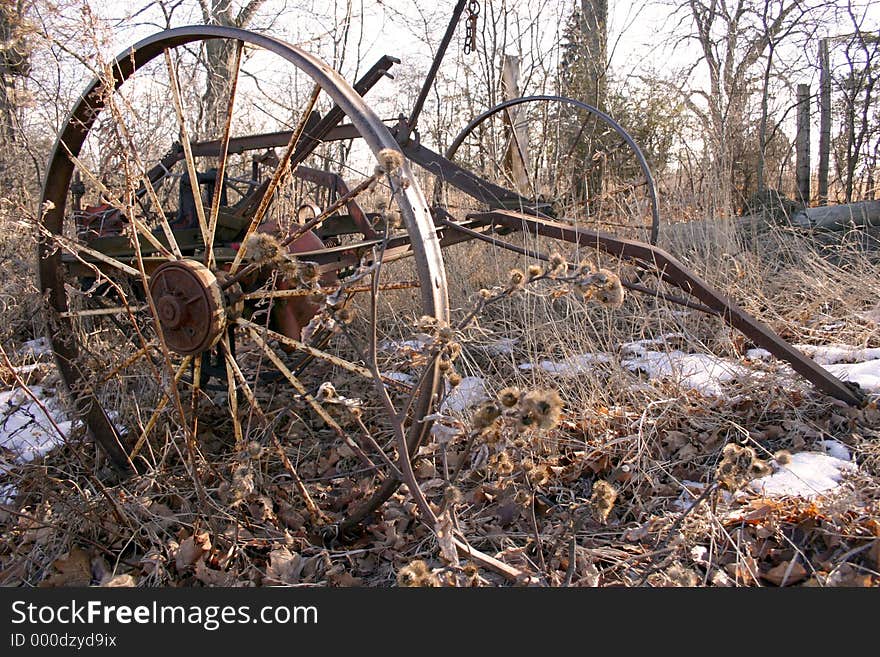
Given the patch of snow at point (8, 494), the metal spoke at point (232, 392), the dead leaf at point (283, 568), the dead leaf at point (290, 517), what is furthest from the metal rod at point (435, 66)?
the patch of snow at point (8, 494)

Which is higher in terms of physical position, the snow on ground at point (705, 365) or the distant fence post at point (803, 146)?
the distant fence post at point (803, 146)

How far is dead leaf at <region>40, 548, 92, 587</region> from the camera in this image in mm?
2051

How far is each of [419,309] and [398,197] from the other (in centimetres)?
219

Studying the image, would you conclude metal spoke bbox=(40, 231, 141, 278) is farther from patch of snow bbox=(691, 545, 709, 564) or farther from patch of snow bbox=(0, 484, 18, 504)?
patch of snow bbox=(691, 545, 709, 564)

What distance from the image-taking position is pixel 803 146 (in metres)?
6.93

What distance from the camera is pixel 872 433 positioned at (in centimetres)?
232

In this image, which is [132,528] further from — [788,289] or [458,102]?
[458,102]

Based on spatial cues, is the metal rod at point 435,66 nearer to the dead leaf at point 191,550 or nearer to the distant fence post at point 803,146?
the dead leaf at point 191,550

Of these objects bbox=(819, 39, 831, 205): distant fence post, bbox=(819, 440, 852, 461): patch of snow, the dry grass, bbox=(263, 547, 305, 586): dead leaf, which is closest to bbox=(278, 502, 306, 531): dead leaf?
the dry grass

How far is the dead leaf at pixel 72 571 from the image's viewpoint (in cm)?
205

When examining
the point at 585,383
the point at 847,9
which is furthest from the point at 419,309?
the point at 847,9

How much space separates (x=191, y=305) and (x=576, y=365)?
164 centimetres

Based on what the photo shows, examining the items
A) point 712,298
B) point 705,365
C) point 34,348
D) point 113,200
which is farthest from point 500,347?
point 34,348

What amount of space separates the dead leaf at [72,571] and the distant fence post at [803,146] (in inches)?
273
